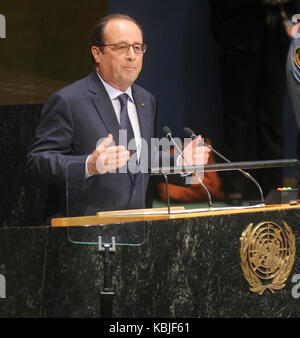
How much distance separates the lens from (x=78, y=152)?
4.12m

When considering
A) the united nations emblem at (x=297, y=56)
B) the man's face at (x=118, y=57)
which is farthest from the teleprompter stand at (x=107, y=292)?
the united nations emblem at (x=297, y=56)

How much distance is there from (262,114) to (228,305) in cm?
267

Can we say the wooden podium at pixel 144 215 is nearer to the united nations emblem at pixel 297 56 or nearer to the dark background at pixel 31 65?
the dark background at pixel 31 65

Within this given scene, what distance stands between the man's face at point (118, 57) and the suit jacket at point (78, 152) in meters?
0.07

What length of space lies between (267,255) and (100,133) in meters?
0.97

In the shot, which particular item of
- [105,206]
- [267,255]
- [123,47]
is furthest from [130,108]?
[267,255]

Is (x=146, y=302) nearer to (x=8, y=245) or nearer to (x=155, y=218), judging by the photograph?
(x=155, y=218)

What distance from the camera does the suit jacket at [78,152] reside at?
379cm

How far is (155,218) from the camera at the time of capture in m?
3.89

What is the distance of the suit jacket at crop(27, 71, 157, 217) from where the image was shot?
379cm
